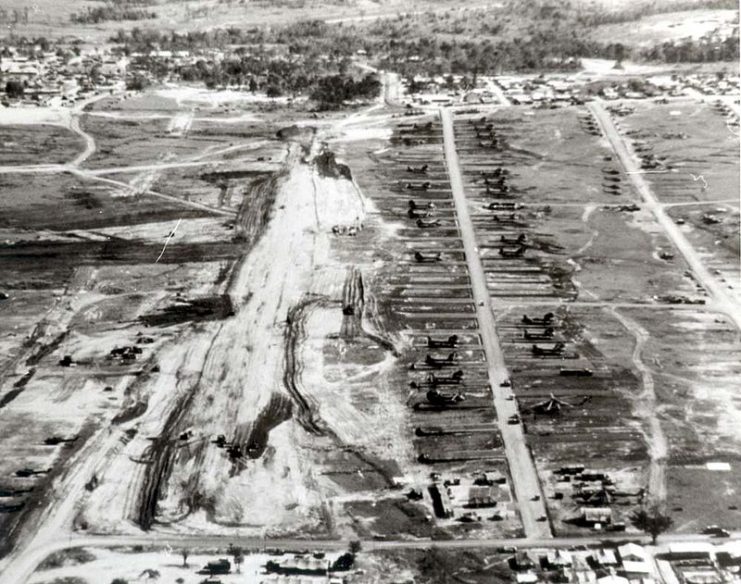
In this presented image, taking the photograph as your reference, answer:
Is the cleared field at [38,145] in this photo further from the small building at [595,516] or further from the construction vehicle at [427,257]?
the small building at [595,516]

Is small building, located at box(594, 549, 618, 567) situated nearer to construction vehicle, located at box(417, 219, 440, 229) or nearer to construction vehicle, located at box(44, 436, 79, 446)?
construction vehicle, located at box(44, 436, 79, 446)

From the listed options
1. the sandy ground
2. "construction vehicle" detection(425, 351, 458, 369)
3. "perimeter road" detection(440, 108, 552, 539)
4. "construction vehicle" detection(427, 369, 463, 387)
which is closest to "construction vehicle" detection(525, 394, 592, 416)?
"perimeter road" detection(440, 108, 552, 539)

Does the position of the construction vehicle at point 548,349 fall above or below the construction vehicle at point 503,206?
below

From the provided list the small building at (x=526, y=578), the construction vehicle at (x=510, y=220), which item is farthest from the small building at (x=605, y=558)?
the construction vehicle at (x=510, y=220)

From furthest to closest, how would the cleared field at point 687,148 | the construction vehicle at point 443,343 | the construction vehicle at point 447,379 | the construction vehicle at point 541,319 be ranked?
the cleared field at point 687,148 < the construction vehicle at point 541,319 < the construction vehicle at point 443,343 < the construction vehicle at point 447,379

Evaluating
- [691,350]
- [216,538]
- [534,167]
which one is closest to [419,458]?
[216,538]

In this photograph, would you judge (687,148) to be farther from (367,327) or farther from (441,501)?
(441,501)

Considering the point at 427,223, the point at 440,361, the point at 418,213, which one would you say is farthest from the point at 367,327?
the point at 418,213
